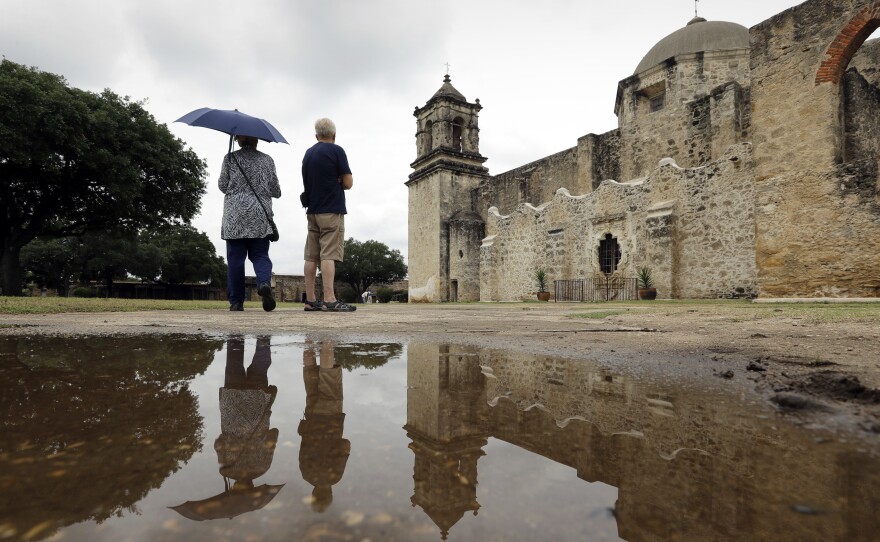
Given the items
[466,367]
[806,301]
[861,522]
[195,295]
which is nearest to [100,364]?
[466,367]


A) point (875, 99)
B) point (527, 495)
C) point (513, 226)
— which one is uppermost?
point (875, 99)

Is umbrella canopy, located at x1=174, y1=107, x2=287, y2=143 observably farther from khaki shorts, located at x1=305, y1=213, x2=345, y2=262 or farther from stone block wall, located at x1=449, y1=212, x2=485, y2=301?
stone block wall, located at x1=449, y1=212, x2=485, y2=301

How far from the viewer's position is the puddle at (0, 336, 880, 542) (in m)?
0.59

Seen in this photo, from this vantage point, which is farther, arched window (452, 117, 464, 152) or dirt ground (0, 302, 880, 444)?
arched window (452, 117, 464, 152)

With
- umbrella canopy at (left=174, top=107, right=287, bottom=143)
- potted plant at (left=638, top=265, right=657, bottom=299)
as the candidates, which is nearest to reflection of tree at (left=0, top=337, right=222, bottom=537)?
umbrella canopy at (left=174, top=107, right=287, bottom=143)

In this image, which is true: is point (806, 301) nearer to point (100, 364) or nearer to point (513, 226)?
point (100, 364)

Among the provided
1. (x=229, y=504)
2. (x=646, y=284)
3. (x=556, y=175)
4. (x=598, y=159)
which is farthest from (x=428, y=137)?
(x=229, y=504)

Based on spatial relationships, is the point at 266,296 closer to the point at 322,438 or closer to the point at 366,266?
the point at 322,438

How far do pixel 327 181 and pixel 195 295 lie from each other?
36.7 m

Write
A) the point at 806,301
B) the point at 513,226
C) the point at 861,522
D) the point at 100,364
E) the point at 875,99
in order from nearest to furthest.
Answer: the point at 861,522 → the point at 100,364 → the point at 806,301 → the point at 875,99 → the point at 513,226

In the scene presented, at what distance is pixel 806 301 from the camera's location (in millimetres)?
8078

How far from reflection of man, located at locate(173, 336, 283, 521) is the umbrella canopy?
14.8 ft

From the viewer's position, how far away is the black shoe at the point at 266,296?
5410 mm

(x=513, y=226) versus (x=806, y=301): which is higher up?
(x=513, y=226)
